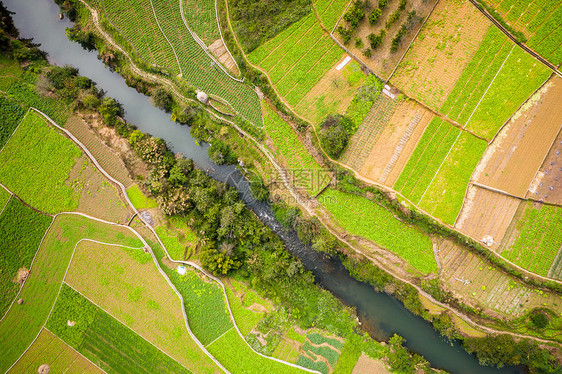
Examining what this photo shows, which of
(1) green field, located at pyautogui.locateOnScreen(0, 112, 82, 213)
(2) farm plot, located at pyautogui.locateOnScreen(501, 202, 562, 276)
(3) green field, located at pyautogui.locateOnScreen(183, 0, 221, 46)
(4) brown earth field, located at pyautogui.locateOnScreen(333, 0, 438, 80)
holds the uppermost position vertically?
(4) brown earth field, located at pyautogui.locateOnScreen(333, 0, 438, 80)

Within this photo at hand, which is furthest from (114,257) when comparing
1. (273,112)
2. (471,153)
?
(471,153)

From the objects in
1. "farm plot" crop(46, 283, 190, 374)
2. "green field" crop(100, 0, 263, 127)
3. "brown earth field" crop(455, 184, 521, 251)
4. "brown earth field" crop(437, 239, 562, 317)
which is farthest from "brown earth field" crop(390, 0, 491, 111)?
"farm plot" crop(46, 283, 190, 374)

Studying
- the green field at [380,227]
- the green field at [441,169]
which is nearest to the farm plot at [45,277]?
the green field at [380,227]

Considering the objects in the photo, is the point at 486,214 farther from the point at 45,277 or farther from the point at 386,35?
the point at 45,277

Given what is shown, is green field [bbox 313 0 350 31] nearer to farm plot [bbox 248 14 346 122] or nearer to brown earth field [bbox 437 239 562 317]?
farm plot [bbox 248 14 346 122]

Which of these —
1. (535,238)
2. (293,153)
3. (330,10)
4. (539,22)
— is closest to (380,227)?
(293,153)

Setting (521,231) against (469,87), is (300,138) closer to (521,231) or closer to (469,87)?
(469,87)

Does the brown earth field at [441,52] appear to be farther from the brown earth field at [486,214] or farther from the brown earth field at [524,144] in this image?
the brown earth field at [486,214]

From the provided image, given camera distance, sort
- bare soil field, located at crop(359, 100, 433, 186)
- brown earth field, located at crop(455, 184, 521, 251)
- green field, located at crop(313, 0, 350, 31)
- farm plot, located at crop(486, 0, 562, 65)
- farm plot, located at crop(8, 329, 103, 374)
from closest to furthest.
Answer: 1. farm plot, located at crop(486, 0, 562, 65)
2. brown earth field, located at crop(455, 184, 521, 251)
3. farm plot, located at crop(8, 329, 103, 374)
4. bare soil field, located at crop(359, 100, 433, 186)
5. green field, located at crop(313, 0, 350, 31)
